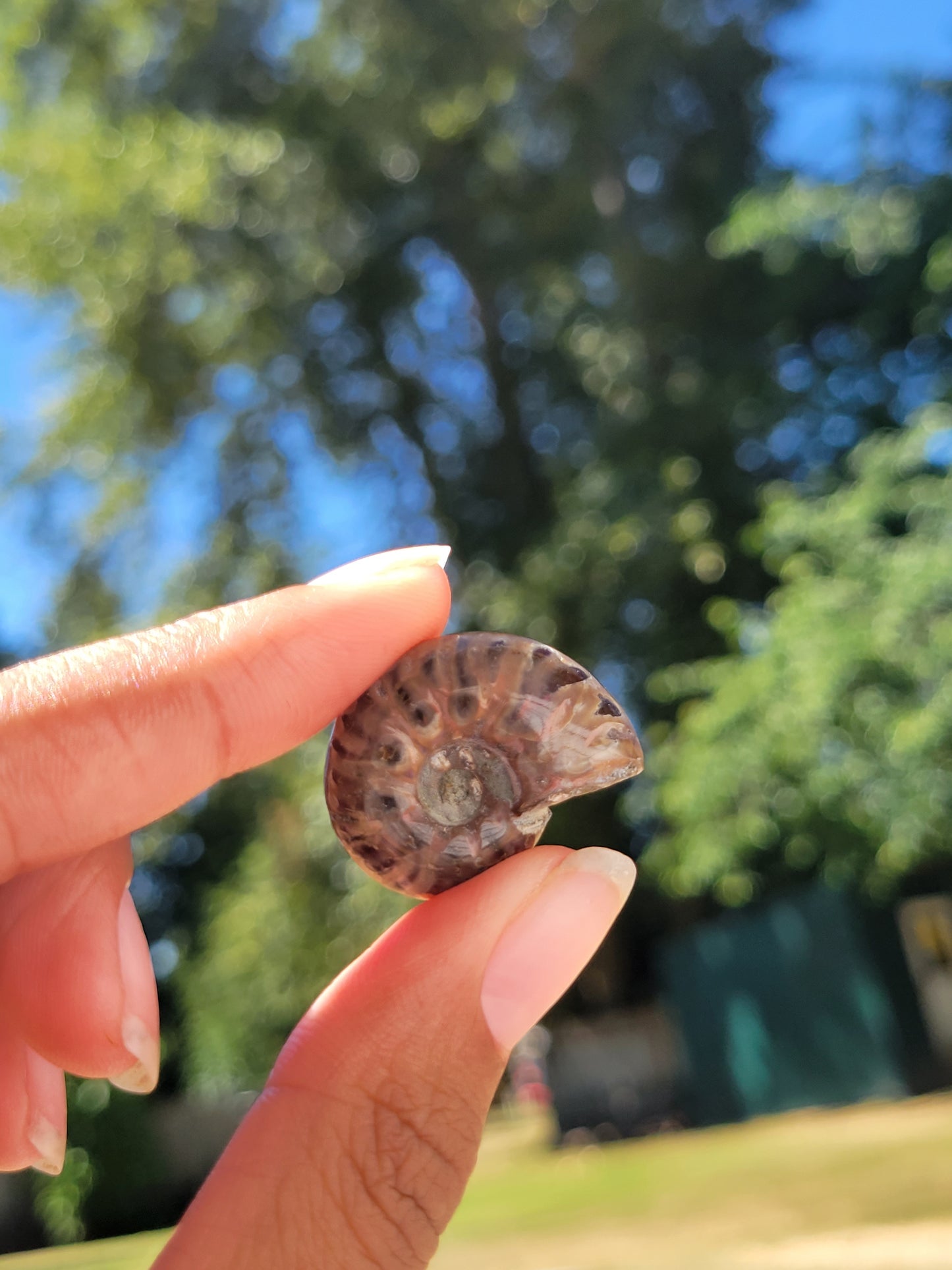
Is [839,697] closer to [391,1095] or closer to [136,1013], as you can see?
[391,1095]

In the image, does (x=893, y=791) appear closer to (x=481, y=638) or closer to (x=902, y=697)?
(x=902, y=697)

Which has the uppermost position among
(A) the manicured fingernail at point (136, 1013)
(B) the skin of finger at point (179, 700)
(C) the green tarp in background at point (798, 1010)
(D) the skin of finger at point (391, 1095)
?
(B) the skin of finger at point (179, 700)

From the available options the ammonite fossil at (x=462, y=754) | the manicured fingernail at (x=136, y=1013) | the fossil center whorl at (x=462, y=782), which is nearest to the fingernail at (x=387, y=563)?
the ammonite fossil at (x=462, y=754)

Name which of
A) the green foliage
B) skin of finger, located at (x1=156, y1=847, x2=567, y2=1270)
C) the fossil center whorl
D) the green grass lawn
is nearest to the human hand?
skin of finger, located at (x1=156, y1=847, x2=567, y2=1270)

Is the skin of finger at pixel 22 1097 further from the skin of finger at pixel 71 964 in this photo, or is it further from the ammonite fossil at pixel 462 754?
Answer: the ammonite fossil at pixel 462 754

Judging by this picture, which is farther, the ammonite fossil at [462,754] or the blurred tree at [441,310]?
the blurred tree at [441,310]

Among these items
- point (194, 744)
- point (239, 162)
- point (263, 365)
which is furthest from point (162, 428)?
point (194, 744)
